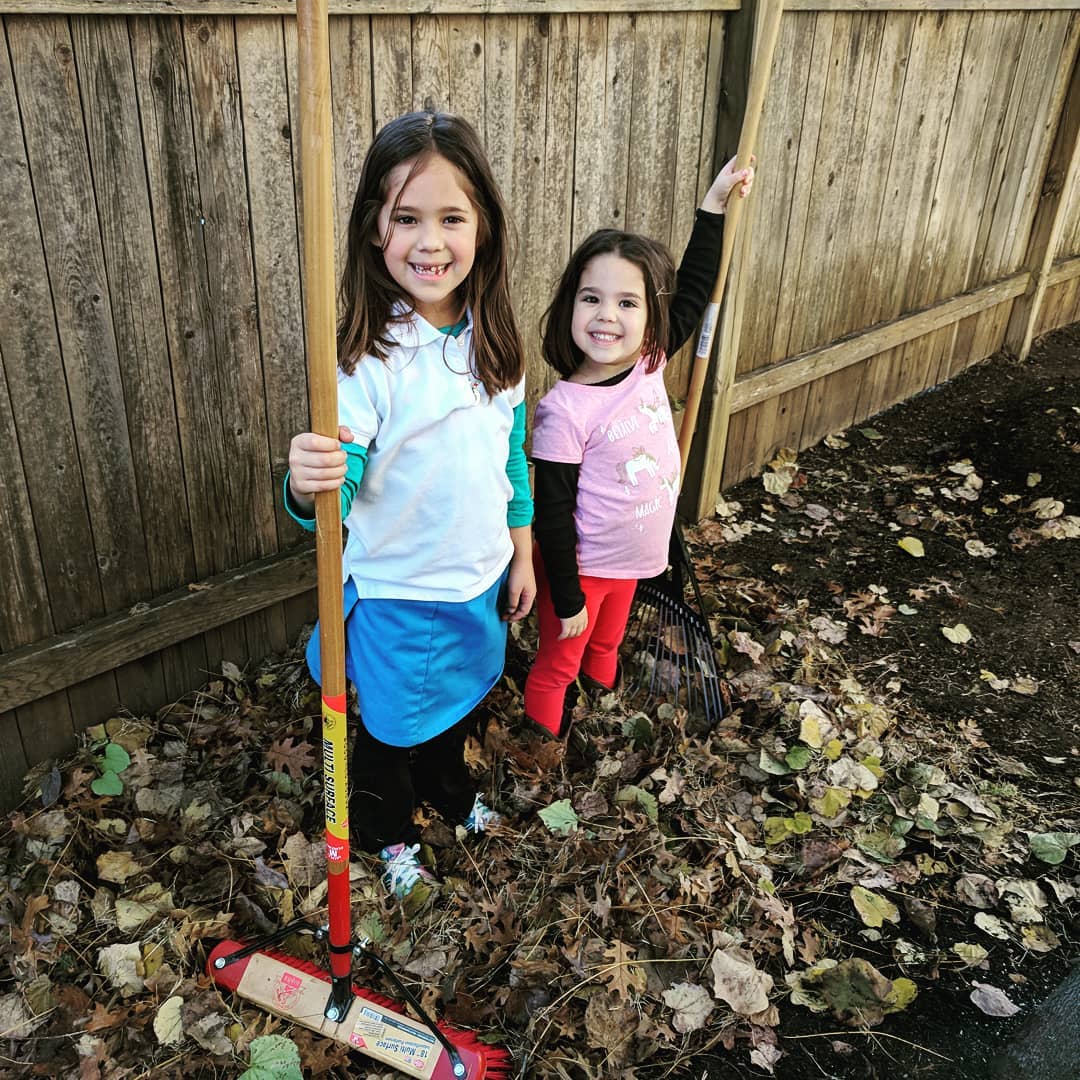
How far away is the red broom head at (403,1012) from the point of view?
212 cm

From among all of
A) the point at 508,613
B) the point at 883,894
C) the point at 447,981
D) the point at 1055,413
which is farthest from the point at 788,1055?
the point at 1055,413

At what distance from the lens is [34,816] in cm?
268

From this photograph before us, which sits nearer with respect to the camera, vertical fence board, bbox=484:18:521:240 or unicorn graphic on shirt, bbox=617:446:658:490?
unicorn graphic on shirt, bbox=617:446:658:490

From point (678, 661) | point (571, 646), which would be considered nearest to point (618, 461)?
point (571, 646)

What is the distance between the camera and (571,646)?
2881mm

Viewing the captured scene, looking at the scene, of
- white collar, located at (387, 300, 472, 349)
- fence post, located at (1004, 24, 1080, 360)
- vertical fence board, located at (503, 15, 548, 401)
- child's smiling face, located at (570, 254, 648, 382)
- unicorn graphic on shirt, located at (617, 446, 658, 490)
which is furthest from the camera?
fence post, located at (1004, 24, 1080, 360)

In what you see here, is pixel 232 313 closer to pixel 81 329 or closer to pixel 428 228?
pixel 81 329

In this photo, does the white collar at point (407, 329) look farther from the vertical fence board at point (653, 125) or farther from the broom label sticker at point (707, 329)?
the vertical fence board at point (653, 125)

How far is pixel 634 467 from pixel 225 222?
4.11 ft

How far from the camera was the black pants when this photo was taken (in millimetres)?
2531

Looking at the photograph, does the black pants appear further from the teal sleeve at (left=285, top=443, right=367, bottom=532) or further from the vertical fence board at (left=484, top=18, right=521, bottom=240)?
the vertical fence board at (left=484, top=18, right=521, bottom=240)

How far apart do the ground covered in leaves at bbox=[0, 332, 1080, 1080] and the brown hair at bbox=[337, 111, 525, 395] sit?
53.0 inches

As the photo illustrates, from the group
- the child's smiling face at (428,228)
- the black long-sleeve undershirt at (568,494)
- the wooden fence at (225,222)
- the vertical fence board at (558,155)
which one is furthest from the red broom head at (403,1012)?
the vertical fence board at (558,155)

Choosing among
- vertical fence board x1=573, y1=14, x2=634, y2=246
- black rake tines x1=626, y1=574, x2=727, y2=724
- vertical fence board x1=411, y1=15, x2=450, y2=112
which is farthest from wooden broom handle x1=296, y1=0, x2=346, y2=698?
vertical fence board x1=573, y1=14, x2=634, y2=246
